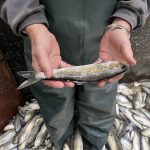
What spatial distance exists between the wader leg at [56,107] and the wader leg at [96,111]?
0.07 metres

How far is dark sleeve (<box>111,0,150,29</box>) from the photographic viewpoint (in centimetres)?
190

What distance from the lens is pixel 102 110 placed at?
96.9 inches

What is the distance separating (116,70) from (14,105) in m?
1.48

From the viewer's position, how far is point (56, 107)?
2389mm

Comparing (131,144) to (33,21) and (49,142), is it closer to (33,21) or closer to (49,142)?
(49,142)

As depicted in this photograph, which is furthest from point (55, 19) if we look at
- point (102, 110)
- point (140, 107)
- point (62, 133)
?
point (140, 107)

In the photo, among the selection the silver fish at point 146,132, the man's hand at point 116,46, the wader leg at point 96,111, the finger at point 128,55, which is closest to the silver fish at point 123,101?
the silver fish at point 146,132

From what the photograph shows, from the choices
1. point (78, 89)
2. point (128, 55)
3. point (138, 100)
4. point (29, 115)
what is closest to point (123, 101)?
point (138, 100)

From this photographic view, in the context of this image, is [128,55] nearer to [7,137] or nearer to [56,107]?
[56,107]

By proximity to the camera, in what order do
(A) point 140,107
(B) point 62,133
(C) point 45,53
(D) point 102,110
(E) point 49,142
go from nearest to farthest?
(C) point 45,53 → (D) point 102,110 → (B) point 62,133 → (E) point 49,142 → (A) point 140,107

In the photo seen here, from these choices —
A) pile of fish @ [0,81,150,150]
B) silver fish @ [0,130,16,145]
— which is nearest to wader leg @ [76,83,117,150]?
pile of fish @ [0,81,150,150]

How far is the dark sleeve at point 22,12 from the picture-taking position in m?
1.81

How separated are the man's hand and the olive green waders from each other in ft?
0.26

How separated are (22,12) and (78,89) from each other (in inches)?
28.5
